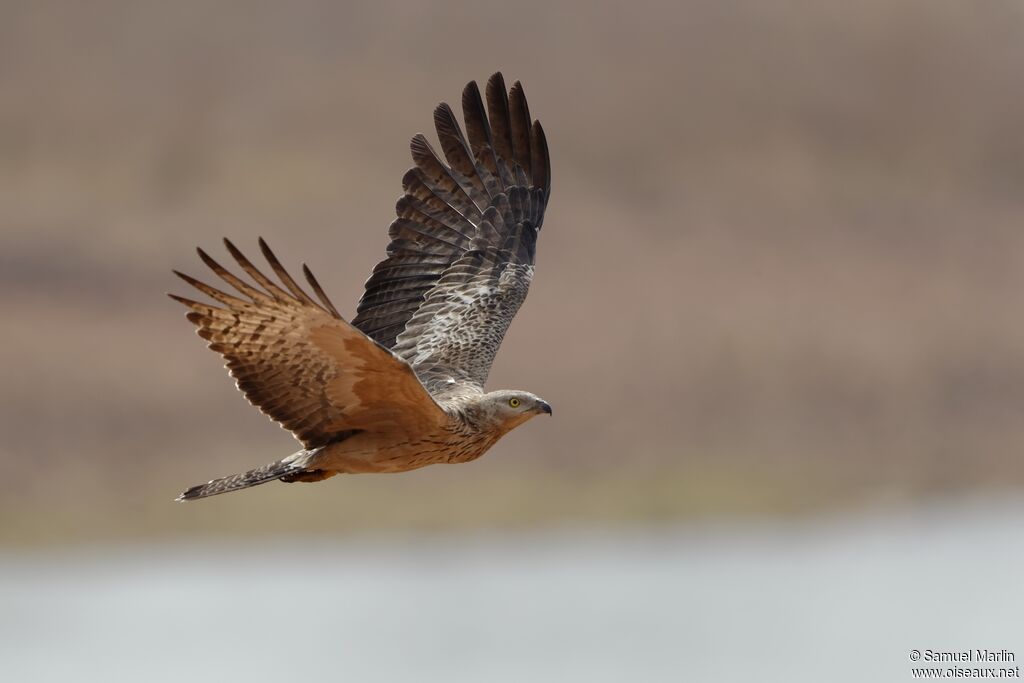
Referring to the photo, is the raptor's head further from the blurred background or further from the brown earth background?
the brown earth background

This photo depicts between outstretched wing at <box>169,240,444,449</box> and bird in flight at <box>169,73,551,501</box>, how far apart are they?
0.01 meters

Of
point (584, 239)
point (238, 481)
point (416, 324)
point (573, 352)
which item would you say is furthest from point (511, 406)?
point (584, 239)

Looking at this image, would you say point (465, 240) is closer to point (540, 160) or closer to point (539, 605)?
point (540, 160)

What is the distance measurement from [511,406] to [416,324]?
2322 millimetres

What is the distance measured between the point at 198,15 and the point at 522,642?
29821 mm

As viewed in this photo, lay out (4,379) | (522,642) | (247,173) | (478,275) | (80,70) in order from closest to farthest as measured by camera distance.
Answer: (478,275) < (522,642) < (4,379) < (247,173) < (80,70)

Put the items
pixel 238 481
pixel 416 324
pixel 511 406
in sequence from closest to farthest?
pixel 238 481, pixel 511 406, pixel 416 324

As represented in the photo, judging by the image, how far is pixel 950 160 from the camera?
6400cm

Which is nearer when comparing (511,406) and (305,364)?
(305,364)

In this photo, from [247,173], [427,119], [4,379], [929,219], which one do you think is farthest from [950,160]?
[4,379]

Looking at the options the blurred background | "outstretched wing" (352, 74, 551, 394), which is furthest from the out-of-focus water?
"outstretched wing" (352, 74, 551, 394)

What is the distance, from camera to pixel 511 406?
1330 centimetres

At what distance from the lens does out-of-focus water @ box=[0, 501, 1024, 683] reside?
129 ft

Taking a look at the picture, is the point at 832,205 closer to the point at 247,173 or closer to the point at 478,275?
the point at 247,173
